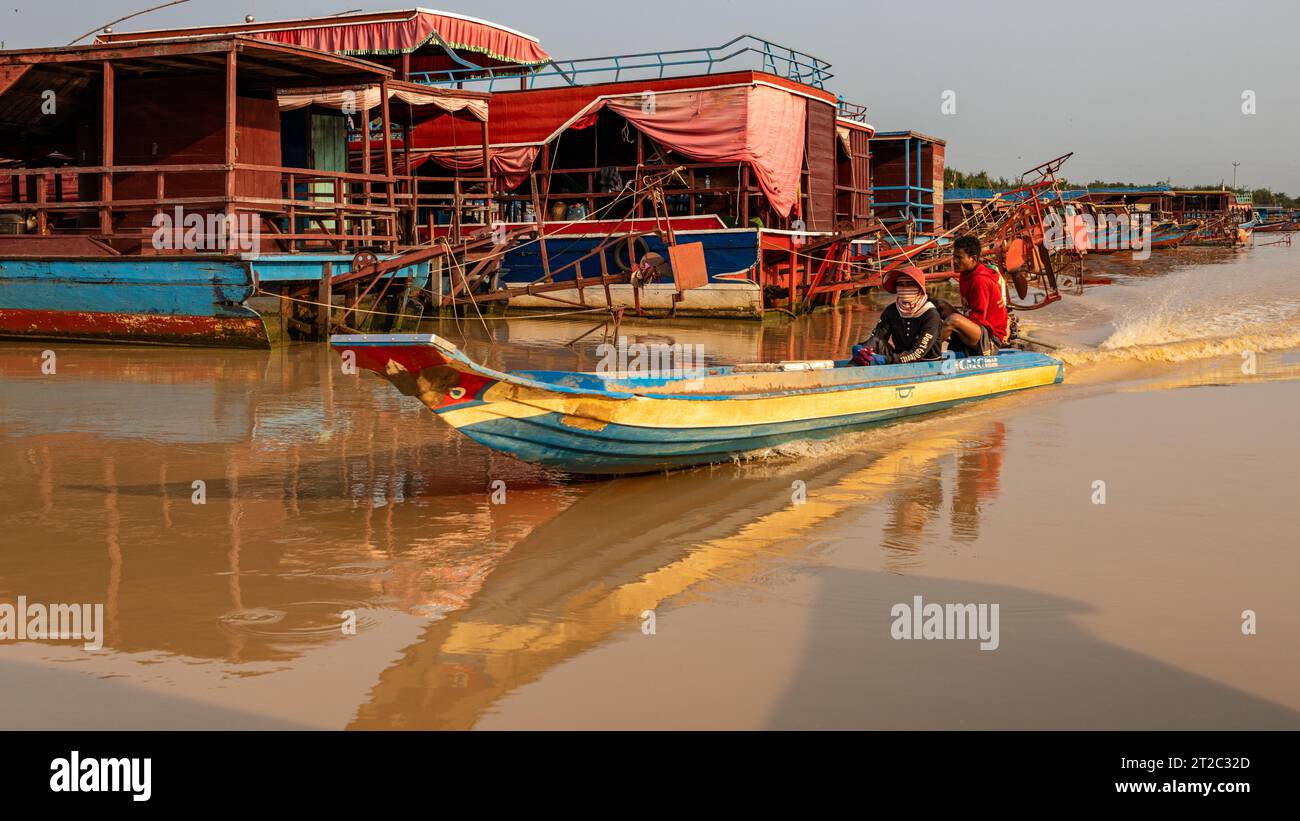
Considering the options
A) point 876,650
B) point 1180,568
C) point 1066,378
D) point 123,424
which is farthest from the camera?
point 1066,378

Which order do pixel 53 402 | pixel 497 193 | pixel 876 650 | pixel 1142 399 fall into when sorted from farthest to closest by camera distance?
pixel 497 193 → pixel 1142 399 → pixel 53 402 → pixel 876 650

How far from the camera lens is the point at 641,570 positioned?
576 centimetres

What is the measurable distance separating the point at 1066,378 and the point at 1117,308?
1111 cm

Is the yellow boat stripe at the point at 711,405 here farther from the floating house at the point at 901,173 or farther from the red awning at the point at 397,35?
the floating house at the point at 901,173

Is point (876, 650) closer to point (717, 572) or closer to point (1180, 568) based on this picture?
point (717, 572)

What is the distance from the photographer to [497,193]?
863 inches

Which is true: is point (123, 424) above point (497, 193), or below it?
below

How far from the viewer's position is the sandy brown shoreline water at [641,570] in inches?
163

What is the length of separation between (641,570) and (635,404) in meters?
1.48

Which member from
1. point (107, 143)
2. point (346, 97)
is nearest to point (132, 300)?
point (107, 143)

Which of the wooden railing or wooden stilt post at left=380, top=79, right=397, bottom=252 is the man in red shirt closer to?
the wooden railing
